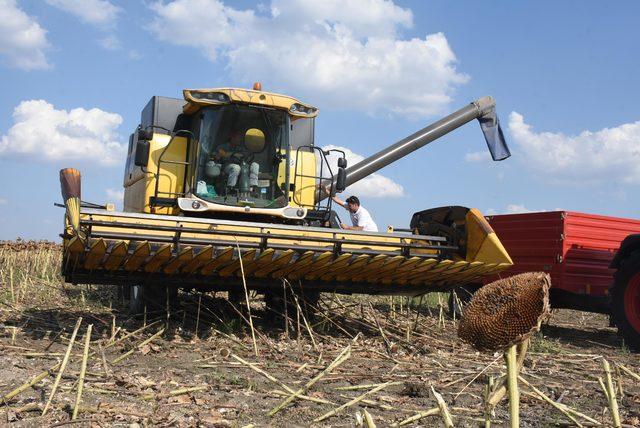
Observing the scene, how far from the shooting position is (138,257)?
19.7 feet

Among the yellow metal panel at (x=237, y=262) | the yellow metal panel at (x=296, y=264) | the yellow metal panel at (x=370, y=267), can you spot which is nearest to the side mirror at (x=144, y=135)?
the yellow metal panel at (x=237, y=262)

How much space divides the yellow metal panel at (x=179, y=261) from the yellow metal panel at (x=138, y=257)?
0.25 meters

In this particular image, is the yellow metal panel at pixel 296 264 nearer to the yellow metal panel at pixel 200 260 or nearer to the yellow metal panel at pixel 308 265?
the yellow metal panel at pixel 308 265

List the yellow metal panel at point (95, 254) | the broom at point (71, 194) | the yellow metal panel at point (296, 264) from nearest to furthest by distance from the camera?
the broom at point (71, 194) < the yellow metal panel at point (95, 254) < the yellow metal panel at point (296, 264)

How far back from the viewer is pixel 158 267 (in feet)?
20.7

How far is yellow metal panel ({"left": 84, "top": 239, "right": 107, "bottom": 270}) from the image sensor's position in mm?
5781

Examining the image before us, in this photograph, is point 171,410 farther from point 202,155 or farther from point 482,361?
point 202,155

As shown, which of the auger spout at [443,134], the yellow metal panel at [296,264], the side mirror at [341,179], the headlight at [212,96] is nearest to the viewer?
the yellow metal panel at [296,264]

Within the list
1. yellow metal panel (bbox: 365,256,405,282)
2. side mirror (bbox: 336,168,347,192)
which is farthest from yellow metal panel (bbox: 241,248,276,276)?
side mirror (bbox: 336,168,347,192)

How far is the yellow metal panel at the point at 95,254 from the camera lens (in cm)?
578

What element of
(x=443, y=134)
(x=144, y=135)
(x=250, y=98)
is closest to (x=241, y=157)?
(x=250, y=98)

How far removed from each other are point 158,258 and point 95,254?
0.51 meters

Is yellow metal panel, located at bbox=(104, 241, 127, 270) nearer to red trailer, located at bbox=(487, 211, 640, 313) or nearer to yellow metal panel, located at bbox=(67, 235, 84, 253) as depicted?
yellow metal panel, located at bbox=(67, 235, 84, 253)

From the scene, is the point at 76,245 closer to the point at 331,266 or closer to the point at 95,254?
the point at 95,254
